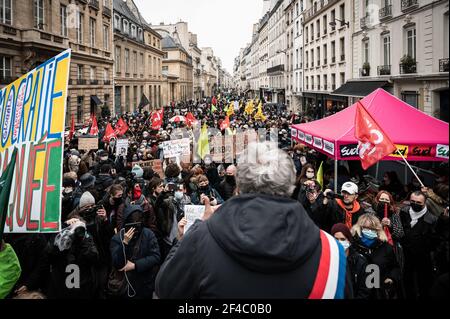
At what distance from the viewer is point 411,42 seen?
16.6 m

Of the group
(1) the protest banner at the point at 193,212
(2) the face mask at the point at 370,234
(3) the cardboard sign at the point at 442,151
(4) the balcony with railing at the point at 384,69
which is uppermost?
(4) the balcony with railing at the point at 384,69

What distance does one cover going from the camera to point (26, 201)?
2.85m

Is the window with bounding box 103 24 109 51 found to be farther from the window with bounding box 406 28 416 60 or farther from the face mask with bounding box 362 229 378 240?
the face mask with bounding box 362 229 378 240

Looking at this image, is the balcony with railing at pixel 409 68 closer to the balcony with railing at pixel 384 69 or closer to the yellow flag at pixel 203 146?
the balcony with railing at pixel 384 69

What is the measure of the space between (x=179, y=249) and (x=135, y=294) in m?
2.47

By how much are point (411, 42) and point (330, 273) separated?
18.1 metres

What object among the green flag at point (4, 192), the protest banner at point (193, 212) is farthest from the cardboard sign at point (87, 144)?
the green flag at point (4, 192)

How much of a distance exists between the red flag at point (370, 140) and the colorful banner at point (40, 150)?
13.8 ft

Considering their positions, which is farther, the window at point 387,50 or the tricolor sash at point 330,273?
the window at point 387,50

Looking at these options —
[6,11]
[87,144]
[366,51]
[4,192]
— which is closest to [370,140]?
[4,192]

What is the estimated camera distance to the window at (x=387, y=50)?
18.9 metres

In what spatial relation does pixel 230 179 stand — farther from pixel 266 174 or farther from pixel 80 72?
pixel 80 72

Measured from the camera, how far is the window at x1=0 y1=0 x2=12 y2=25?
18.5m
